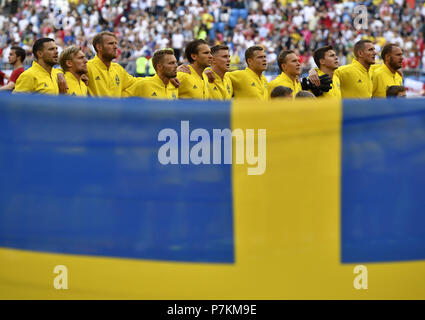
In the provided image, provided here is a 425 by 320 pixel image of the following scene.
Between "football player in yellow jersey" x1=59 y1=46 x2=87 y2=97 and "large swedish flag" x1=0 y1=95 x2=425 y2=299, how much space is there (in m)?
3.79

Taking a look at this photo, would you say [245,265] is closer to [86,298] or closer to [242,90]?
[86,298]

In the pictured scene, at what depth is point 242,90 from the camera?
9.62m

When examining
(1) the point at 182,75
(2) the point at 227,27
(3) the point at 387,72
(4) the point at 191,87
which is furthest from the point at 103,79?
(2) the point at 227,27

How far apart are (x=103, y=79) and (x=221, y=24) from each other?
1820 cm

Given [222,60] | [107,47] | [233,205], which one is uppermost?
[107,47]

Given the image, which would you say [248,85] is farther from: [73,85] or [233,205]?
[233,205]

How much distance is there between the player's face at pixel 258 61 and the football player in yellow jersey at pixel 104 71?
1506 mm

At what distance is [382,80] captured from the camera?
33.6 ft

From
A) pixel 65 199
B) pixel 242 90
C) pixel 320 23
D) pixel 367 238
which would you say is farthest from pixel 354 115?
pixel 320 23

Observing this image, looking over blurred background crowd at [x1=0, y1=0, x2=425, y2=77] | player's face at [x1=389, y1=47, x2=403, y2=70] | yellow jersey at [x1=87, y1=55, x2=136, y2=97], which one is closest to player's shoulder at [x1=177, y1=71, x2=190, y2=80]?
yellow jersey at [x1=87, y1=55, x2=136, y2=97]

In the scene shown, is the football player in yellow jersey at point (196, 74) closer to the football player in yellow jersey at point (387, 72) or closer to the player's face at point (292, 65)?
the player's face at point (292, 65)

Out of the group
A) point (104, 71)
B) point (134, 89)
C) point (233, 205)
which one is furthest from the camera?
point (104, 71)

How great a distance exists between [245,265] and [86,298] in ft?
2.82

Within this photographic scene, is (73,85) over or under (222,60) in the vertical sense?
under
